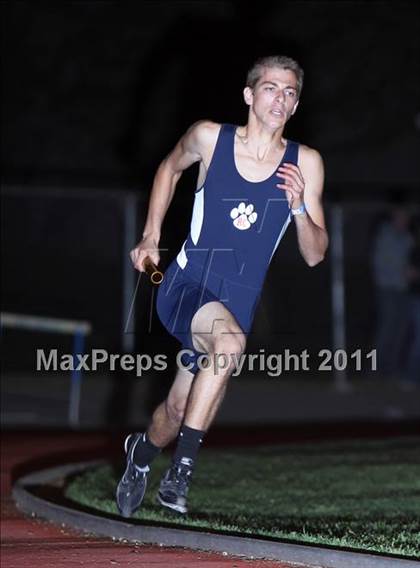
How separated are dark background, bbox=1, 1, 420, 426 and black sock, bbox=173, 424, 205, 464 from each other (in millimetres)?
20709

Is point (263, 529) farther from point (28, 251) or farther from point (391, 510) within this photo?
point (28, 251)

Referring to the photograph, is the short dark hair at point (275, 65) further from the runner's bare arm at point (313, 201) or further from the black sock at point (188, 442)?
the black sock at point (188, 442)

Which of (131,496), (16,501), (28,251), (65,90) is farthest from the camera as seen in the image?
(65,90)

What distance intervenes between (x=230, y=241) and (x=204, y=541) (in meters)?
1.71

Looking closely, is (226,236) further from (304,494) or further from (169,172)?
(304,494)

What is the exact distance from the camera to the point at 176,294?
761cm

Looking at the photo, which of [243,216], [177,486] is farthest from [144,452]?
[243,216]

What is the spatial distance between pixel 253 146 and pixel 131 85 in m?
27.2

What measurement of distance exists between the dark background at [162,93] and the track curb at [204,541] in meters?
19.7

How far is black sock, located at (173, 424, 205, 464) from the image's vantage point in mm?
7316

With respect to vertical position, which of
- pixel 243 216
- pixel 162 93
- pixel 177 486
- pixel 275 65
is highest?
pixel 162 93

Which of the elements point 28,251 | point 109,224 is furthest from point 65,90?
point 28,251

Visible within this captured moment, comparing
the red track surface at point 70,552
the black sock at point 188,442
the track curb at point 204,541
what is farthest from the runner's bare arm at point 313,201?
the red track surface at point 70,552

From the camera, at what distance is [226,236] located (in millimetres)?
7523
